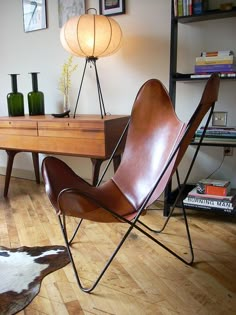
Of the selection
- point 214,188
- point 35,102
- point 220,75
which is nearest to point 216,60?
point 220,75

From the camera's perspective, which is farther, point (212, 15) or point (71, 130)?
point (71, 130)

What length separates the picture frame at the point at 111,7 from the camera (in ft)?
8.76

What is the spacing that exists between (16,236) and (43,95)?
1.45 metres

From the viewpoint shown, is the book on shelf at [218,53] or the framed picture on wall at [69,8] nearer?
the book on shelf at [218,53]

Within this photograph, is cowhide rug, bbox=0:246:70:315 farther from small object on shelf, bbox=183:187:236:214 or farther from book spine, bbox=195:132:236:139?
book spine, bbox=195:132:236:139

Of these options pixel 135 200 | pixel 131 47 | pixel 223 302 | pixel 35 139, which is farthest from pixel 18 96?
pixel 223 302

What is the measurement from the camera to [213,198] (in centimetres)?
223

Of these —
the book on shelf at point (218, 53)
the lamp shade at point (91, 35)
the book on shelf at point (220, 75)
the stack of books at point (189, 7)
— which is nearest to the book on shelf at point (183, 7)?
the stack of books at point (189, 7)

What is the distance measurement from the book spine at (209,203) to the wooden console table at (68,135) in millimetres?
657

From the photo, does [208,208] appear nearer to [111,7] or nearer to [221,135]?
[221,135]

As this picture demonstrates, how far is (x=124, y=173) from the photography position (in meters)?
1.97

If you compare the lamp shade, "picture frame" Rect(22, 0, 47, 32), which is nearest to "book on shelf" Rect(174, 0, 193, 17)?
the lamp shade

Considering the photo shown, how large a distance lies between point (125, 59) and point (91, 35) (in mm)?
467

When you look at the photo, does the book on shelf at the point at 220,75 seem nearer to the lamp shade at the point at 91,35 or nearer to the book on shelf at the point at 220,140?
the book on shelf at the point at 220,140
